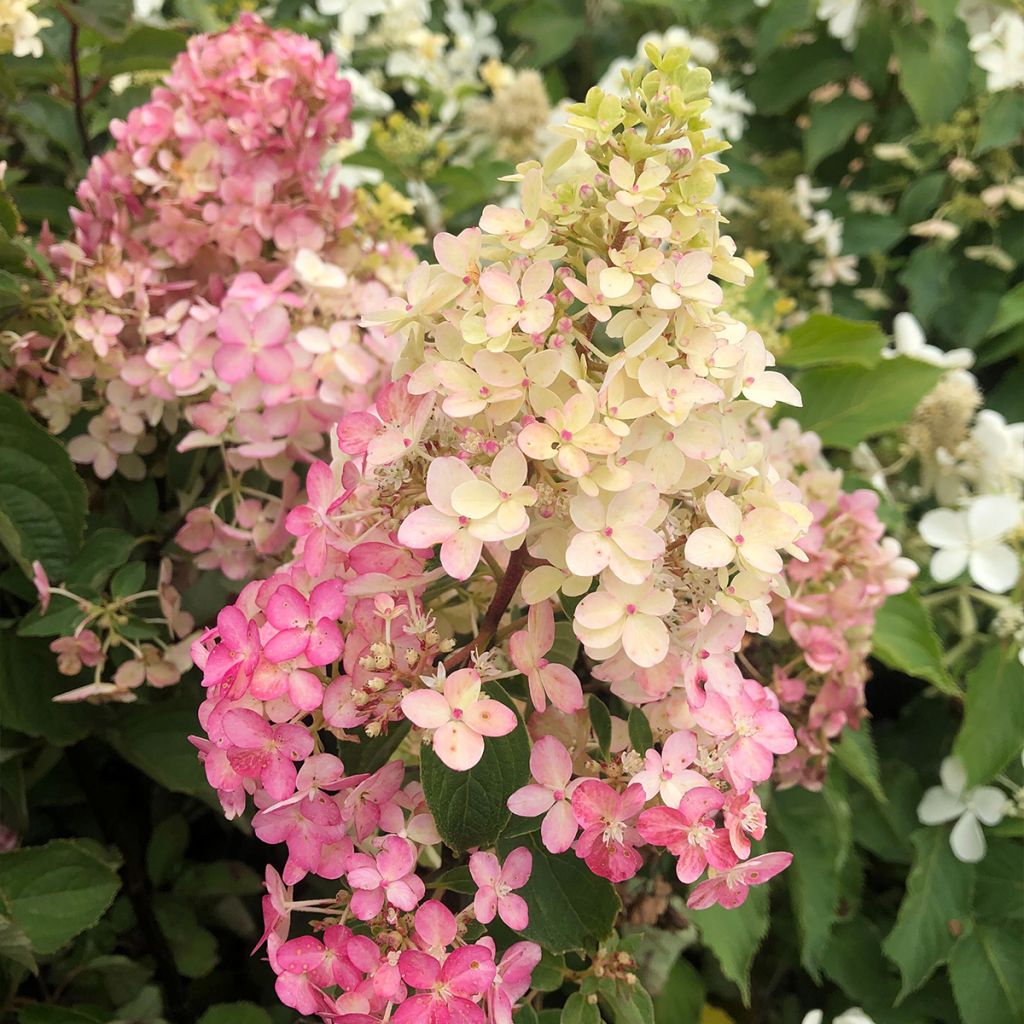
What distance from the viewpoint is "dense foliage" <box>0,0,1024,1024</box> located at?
1.25 feet

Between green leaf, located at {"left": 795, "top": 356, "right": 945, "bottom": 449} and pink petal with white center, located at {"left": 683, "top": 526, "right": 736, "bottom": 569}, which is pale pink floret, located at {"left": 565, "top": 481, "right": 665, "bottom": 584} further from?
green leaf, located at {"left": 795, "top": 356, "right": 945, "bottom": 449}

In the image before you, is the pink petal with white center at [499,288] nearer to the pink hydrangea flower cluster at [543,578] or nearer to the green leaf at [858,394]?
the pink hydrangea flower cluster at [543,578]

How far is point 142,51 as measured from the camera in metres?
0.81

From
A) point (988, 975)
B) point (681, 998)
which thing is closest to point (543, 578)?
point (681, 998)

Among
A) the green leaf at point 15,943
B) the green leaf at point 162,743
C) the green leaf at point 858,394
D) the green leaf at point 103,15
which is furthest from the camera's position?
the green leaf at point 858,394

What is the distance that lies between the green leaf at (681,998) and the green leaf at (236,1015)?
0.33m

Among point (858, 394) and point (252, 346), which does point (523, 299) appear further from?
point (858, 394)

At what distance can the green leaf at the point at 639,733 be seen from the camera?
407 mm

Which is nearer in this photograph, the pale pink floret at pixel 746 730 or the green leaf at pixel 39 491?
the pale pink floret at pixel 746 730

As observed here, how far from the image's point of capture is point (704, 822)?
0.38 meters

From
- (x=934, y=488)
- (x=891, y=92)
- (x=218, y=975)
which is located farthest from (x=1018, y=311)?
(x=218, y=975)

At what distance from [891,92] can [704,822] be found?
1132 millimetres

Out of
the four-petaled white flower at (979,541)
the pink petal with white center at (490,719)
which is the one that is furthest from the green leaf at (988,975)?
the pink petal with white center at (490,719)

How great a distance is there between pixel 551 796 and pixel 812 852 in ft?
1.48
